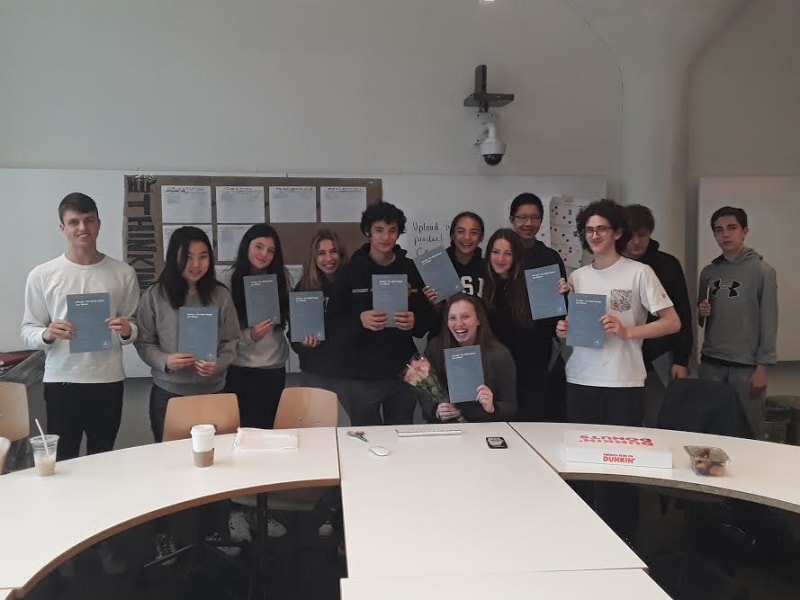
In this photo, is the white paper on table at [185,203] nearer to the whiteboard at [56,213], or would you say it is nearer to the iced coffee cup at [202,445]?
the whiteboard at [56,213]

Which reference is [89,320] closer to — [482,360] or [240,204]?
[240,204]

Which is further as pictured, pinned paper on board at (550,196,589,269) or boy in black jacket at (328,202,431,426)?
pinned paper on board at (550,196,589,269)

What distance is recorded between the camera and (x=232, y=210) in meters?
3.99

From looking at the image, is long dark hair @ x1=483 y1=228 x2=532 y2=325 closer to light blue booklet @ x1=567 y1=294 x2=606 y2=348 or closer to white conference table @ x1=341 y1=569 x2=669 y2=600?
light blue booklet @ x1=567 y1=294 x2=606 y2=348

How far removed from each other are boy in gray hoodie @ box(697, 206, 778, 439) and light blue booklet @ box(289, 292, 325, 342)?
2.41m

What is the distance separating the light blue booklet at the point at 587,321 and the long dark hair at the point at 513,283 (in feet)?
1.15

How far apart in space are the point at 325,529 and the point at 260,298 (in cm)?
129

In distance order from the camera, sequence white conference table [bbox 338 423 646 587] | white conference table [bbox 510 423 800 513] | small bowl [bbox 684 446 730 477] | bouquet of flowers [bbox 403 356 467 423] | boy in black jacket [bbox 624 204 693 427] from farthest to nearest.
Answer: boy in black jacket [bbox 624 204 693 427], bouquet of flowers [bbox 403 356 467 423], small bowl [bbox 684 446 730 477], white conference table [bbox 510 423 800 513], white conference table [bbox 338 423 646 587]

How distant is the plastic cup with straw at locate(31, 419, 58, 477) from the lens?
2.07m

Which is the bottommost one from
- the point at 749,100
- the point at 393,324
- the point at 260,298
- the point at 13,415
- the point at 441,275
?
the point at 13,415

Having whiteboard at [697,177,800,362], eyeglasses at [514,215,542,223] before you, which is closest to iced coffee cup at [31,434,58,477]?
A: eyeglasses at [514,215,542,223]

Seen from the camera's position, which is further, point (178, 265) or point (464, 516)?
point (178, 265)

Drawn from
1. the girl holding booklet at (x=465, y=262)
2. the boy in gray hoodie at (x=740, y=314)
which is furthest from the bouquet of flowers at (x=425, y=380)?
the boy in gray hoodie at (x=740, y=314)

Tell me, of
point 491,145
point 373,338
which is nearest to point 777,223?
point 491,145
